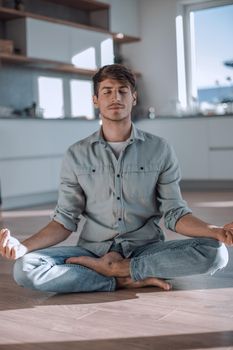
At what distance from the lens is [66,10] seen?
6684mm

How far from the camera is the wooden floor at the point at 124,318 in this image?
161 centimetres

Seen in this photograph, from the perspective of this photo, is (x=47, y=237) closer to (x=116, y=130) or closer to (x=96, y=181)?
(x=96, y=181)

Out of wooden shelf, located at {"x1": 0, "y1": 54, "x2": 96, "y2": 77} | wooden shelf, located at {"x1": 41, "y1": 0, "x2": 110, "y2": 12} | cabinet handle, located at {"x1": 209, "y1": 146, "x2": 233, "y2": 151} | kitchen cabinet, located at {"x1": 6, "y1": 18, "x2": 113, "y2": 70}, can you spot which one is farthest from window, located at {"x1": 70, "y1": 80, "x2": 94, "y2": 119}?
cabinet handle, located at {"x1": 209, "y1": 146, "x2": 233, "y2": 151}

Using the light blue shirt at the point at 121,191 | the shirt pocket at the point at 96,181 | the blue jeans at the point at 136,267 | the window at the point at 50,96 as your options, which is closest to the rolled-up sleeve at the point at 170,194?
the light blue shirt at the point at 121,191

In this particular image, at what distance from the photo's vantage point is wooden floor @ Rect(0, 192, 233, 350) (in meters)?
1.61

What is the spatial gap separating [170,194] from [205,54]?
5278mm

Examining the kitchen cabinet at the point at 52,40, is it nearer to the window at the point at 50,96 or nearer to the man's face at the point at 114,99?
the window at the point at 50,96

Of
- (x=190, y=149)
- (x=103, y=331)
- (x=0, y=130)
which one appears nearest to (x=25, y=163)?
(x=0, y=130)

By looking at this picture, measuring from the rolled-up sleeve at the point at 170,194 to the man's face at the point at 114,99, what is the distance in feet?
0.79

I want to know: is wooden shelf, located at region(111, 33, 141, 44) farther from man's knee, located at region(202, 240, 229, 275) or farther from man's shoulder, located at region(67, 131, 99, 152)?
man's knee, located at region(202, 240, 229, 275)

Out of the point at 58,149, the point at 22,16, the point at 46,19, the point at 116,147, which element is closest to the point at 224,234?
the point at 116,147

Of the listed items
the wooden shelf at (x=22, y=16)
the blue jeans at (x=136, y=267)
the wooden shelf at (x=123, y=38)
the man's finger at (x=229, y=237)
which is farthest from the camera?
the wooden shelf at (x=123, y=38)

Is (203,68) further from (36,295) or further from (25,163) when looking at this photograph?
(36,295)

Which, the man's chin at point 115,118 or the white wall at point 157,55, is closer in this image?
the man's chin at point 115,118
